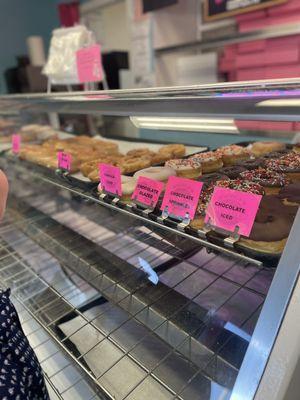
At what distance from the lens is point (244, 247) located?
620 millimetres

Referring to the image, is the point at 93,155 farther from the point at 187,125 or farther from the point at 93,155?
the point at 187,125

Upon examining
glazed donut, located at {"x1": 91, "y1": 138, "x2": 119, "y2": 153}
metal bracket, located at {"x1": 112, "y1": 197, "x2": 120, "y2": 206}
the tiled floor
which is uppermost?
metal bracket, located at {"x1": 112, "y1": 197, "x2": 120, "y2": 206}

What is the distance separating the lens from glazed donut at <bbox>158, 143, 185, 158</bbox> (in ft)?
4.12

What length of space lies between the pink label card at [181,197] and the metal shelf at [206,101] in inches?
6.1

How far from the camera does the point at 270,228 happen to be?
64 cm

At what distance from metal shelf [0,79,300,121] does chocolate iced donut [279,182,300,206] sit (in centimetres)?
25

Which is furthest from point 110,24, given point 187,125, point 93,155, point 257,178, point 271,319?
point 271,319

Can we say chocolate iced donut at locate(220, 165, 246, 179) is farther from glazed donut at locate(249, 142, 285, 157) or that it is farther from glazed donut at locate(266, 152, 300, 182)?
glazed donut at locate(249, 142, 285, 157)

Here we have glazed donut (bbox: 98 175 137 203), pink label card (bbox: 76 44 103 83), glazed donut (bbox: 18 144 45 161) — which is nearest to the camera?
glazed donut (bbox: 98 175 137 203)

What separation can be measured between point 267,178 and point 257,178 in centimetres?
3

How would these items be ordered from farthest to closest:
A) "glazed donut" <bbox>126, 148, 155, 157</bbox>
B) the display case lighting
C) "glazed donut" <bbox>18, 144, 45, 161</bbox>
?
"glazed donut" <bbox>18, 144, 45, 161</bbox> → "glazed donut" <bbox>126, 148, 155, 157</bbox> → the display case lighting

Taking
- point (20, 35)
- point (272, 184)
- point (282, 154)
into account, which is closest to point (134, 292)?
point (272, 184)

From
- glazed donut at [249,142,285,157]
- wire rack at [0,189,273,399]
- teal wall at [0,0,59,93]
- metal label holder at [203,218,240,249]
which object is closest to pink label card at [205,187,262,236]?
metal label holder at [203,218,240,249]

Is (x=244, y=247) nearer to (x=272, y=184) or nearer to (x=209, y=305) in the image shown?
(x=272, y=184)
